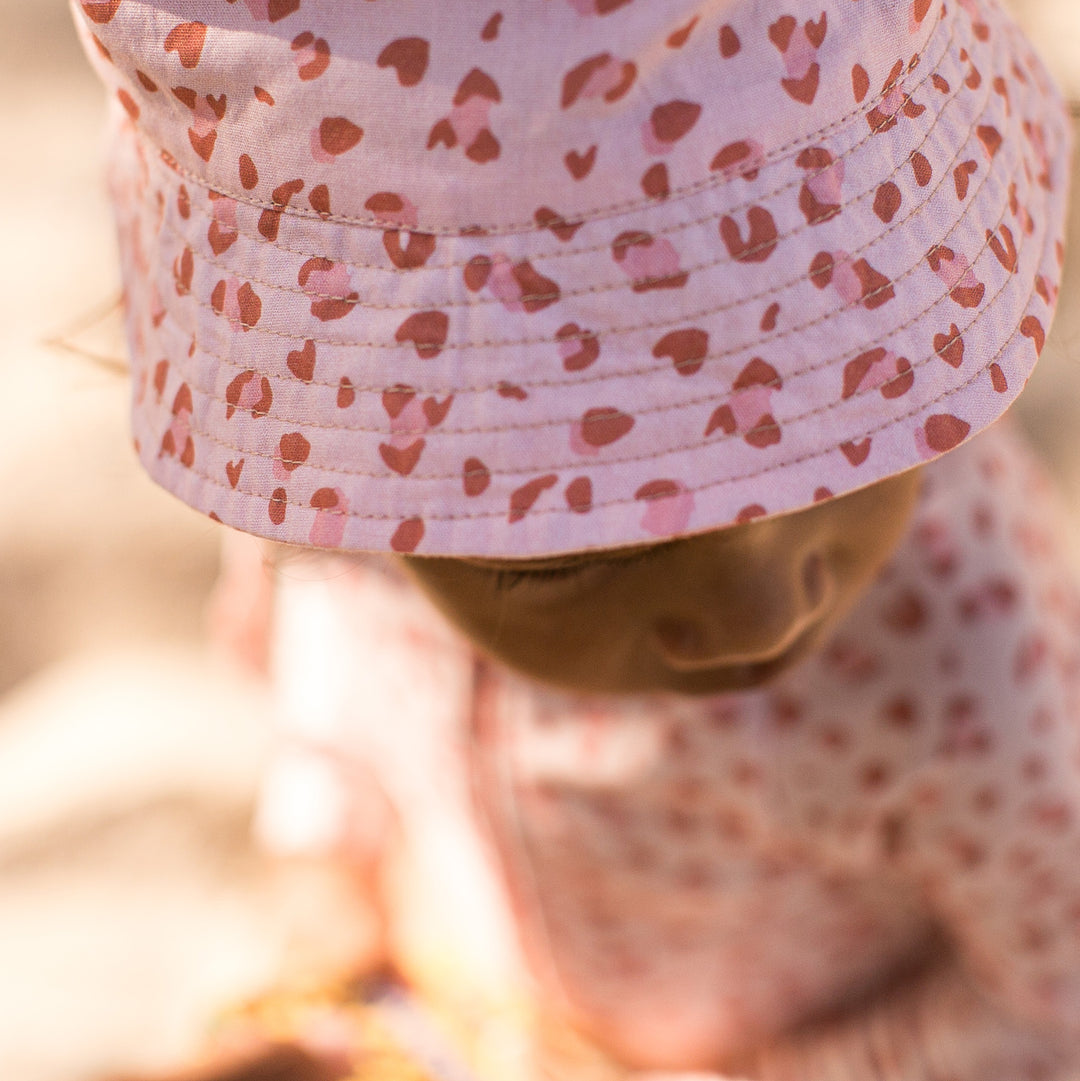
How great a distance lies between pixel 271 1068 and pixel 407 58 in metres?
0.86

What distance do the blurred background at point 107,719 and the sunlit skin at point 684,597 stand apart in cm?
48

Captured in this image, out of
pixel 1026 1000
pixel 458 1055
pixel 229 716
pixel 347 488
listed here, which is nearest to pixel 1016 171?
pixel 347 488

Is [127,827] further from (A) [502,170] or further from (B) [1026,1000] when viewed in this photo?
(A) [502,170]

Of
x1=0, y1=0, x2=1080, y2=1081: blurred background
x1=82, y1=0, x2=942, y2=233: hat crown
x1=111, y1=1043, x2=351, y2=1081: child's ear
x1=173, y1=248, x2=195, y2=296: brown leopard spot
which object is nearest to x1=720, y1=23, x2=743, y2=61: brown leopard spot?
x1=82, y1=0, x2=942, y2=233: hat crown

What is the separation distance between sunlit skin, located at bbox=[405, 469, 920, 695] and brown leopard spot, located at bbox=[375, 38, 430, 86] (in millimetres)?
201

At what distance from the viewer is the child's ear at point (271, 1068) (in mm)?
987

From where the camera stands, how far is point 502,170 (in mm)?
402

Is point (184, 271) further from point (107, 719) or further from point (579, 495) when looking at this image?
point (107, 719)

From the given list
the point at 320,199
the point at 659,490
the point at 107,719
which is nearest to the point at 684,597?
the point at 659,490

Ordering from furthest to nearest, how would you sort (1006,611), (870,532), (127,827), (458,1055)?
(127,827) < (458,1055) < (1006,611) < (870,532)

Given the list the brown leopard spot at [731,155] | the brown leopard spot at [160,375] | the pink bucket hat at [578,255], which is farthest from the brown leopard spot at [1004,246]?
the brown leopard spot at [160,375]

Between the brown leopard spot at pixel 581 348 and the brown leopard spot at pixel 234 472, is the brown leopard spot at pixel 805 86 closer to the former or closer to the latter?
the brown leopard spot at pixel 581 348

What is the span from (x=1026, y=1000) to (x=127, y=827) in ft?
3.04

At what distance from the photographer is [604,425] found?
42cm
